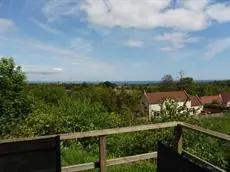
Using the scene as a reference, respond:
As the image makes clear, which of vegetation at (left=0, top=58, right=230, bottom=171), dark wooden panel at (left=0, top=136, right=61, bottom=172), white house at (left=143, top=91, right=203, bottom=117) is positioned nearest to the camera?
dark wooden panel at (left=0, top=136, right=61, bottom=172)

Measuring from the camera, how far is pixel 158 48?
94.0 ft

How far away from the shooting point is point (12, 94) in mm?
8438

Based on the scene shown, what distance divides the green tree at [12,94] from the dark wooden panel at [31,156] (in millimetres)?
5524

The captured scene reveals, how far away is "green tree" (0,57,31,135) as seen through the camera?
8000 mm

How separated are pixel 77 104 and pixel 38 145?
5382 mm

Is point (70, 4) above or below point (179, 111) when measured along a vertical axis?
above

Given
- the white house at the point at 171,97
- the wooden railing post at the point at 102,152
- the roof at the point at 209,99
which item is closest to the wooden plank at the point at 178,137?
the wooden railing post at the point at 102,152

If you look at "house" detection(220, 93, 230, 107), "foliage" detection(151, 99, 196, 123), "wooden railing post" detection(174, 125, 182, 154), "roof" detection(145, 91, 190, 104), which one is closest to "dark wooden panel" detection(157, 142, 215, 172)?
"wooden railing post" detection(174, 125, 182, 154)

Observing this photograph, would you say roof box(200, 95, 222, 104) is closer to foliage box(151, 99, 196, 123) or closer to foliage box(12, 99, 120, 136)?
foliage box(151, 99, 196, 123)

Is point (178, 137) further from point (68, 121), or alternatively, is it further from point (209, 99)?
point (209, 99)

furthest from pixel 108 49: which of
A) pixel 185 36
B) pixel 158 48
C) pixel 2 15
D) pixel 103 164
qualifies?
pixel 103 164

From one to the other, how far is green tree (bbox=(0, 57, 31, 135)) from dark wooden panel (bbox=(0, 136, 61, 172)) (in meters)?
5.52

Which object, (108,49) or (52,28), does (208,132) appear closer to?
(52,28)

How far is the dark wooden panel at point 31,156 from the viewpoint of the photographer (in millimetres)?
2131
